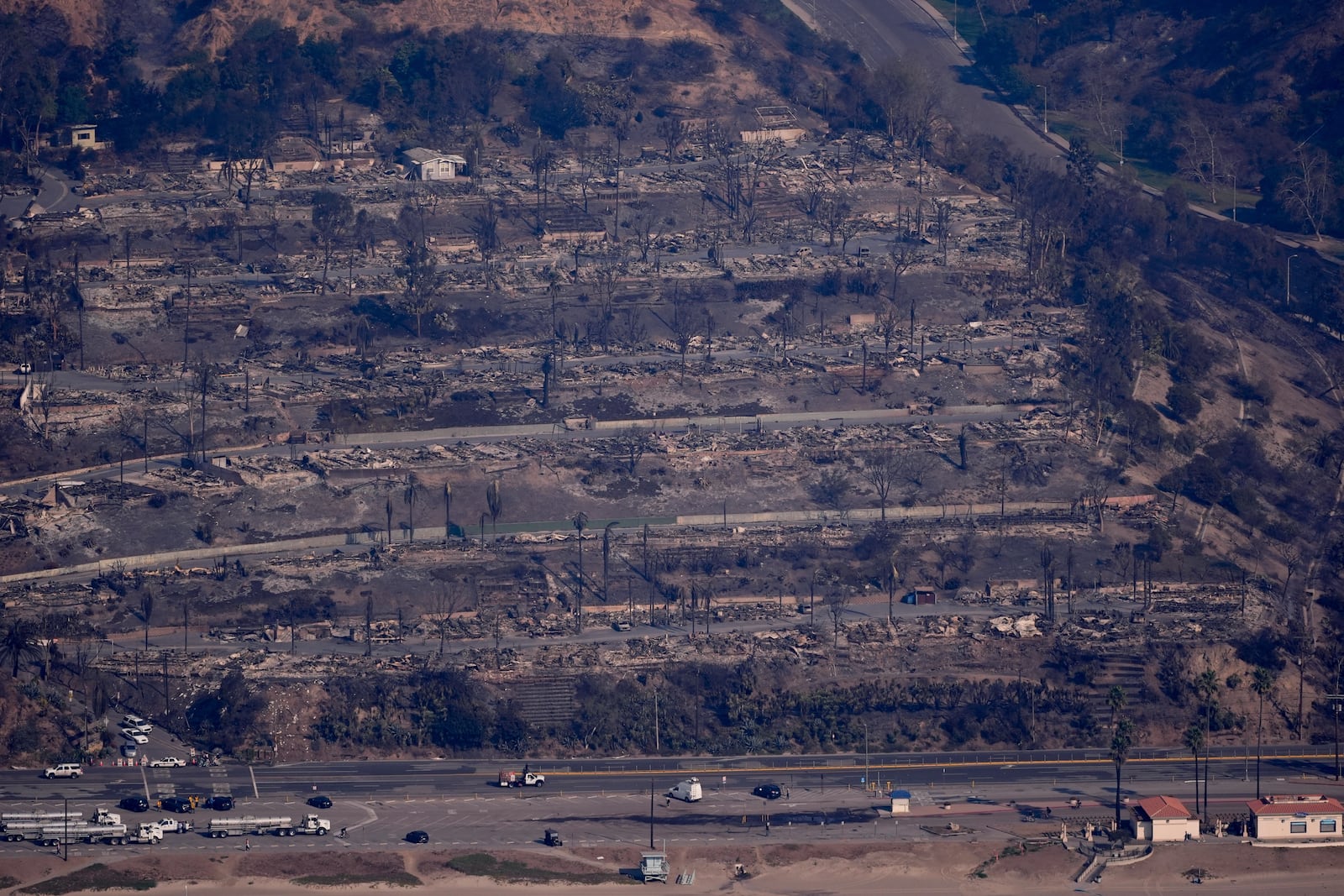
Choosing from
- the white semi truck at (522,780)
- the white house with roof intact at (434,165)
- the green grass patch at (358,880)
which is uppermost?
the white house with roof intact at (434,165)

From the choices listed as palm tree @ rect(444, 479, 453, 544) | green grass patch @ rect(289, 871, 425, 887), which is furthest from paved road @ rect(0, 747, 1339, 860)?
palm tree @ rect(444, 479, 453, 544)

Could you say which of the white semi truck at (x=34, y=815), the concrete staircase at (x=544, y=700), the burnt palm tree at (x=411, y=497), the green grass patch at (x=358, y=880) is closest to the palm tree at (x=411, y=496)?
the burnt palm tree at (x=411, y=497)

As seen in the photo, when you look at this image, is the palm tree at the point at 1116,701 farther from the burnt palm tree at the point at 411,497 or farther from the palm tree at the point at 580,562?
the burnt palm tree at the point at 411,497

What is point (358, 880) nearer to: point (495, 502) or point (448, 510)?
point (448, 510)

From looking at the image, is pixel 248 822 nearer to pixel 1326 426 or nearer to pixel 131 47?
pixel 1326 426

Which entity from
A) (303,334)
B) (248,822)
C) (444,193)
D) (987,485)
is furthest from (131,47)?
(248,822)
